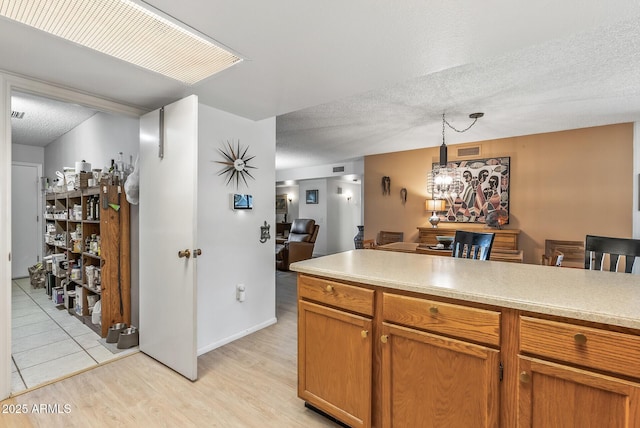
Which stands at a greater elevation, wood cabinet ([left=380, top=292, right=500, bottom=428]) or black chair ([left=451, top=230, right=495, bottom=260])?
black chair ([left=451, top=230, right=495, bottom=260])

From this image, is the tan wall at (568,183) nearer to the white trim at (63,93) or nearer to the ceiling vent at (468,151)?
the ceiling vent at (468,151)

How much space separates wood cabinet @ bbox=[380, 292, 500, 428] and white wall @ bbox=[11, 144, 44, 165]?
6813 millimetres

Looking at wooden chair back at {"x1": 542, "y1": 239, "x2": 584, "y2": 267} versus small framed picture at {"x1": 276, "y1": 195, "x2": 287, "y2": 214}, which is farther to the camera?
small framed picture at {"x1": 276, "y1": 195, "x2": 287, "y2": 214}

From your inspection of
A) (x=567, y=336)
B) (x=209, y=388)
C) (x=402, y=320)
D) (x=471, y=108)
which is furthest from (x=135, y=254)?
(x=471, y=108)

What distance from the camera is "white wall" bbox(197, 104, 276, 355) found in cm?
260

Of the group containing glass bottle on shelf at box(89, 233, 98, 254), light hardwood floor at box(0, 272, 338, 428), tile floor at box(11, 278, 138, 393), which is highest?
glass bottle on shelf at box(89, 233, 98, 254)

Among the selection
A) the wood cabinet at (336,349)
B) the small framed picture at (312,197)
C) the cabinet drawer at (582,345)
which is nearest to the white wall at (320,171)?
the small framed picture at (312,197)

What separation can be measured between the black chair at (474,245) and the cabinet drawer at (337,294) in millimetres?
1254

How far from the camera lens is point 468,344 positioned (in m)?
1.21

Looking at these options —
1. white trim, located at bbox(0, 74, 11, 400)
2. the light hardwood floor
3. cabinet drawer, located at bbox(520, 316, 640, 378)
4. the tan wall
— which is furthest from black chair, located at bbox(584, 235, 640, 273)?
white trim, located at bbox(0, 74, 11, 400)

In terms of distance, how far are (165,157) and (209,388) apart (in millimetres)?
1740

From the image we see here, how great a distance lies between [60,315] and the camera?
11.1 feet

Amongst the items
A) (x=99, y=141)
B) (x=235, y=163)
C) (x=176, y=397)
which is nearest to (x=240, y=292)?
(x=176, y=397)

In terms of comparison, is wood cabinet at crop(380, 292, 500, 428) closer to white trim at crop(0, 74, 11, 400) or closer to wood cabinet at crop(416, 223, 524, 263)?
wood cabinet at crop(416, 223, 524, 263)
